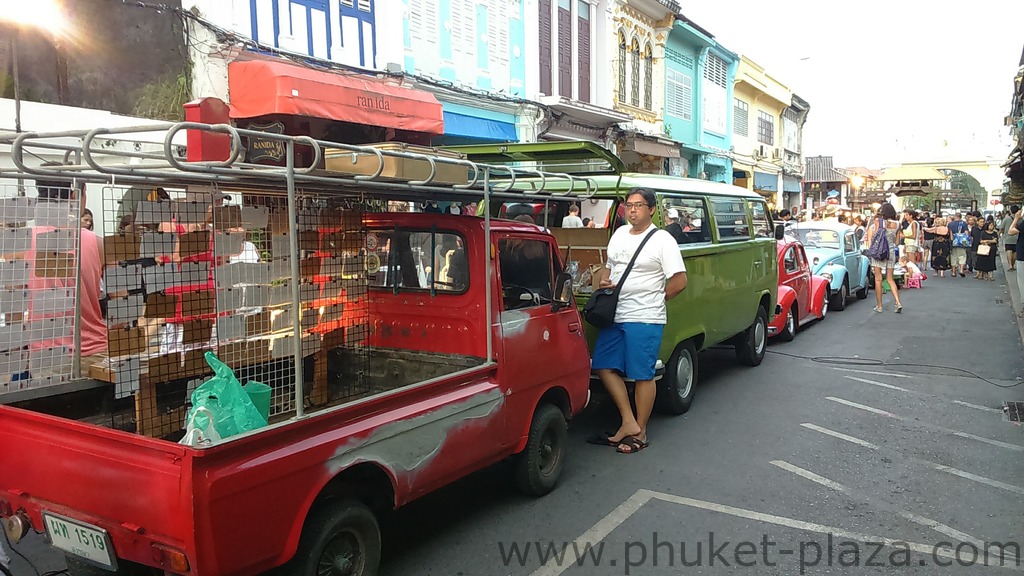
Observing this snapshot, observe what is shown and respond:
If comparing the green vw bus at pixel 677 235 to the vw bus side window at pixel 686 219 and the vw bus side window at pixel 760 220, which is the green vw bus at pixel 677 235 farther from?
the vw bus side window at pixel 760 220

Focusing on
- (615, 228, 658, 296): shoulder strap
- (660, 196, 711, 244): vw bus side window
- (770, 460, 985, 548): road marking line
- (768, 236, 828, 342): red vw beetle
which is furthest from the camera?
(768, 236, 828, 342): red vw beetle

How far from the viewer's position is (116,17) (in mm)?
8398

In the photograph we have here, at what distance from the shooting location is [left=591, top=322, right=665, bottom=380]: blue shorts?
527 centimetres

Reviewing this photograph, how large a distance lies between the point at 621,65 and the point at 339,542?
17.9 metres

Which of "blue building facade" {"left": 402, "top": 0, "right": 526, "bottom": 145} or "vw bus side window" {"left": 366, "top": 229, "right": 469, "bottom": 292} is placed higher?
"blue building facade" {"left": 402, "top": 0, "right": 526, "bottom": 145}

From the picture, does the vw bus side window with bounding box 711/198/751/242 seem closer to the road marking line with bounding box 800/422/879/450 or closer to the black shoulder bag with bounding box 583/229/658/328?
the road marking line with bounding box 800/422/879/450

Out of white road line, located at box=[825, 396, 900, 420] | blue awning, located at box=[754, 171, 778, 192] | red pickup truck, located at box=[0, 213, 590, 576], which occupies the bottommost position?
white road line, located at box=[825, 396, 900, 420]

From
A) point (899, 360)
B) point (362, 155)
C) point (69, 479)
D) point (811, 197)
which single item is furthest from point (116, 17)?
point (811, 197)

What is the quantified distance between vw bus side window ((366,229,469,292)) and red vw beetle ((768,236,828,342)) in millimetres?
6322

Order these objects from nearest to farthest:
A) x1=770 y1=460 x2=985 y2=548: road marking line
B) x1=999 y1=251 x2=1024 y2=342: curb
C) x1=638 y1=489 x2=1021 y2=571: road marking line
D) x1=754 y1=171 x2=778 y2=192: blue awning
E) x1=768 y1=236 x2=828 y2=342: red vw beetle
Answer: x1=638 y1=489 x2=1021 y2=571: road marking line → x1=770 y1=460 x2=985 y2=548: road marking line → x1=768 y1=236 x2=828 y2=342: red vw beetle → x1=999 y1=251 x2=1024 y2=342: curb → x1=754 y1=171 x2=778 y2=192: blue awning

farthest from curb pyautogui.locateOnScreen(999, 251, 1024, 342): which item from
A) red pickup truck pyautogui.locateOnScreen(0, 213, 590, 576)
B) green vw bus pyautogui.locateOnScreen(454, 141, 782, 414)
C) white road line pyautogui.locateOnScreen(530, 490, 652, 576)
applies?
red pickup truck pyautogui.locateOnScreen(0, 213, 590, 576)

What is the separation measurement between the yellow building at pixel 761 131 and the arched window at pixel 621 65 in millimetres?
9916

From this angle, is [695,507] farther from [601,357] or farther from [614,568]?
[601,357]

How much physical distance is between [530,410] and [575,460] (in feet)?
3.84
